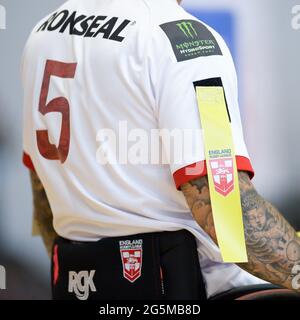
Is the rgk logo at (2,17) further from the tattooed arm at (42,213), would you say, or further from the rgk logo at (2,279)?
the rgk logo at (2,279)

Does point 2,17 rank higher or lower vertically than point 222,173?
higher

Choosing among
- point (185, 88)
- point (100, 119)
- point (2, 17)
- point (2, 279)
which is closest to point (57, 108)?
point (100, 119)

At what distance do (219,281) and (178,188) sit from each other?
263 millimetres

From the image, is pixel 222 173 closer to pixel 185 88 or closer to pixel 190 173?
pixel 190 173

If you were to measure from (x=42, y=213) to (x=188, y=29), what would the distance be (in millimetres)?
697

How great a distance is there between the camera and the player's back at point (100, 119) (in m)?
1.61

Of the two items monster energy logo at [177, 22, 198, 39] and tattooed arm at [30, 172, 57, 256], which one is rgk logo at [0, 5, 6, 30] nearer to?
tattooed arm at [30, 172, 57, 256]

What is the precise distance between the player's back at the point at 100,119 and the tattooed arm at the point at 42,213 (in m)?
0.23

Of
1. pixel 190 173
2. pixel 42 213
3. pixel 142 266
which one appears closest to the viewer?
pixel 190 173

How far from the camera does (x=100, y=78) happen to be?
1.64 m

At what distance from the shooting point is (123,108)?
162 cm

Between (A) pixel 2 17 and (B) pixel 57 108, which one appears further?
(A) pixel 2 17

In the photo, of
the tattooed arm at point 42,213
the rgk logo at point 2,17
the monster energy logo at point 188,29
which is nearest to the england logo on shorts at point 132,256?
the tattooed arm at point 42,213

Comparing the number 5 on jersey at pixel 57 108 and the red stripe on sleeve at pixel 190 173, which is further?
the number 5 on jersey at pixel 57 108
